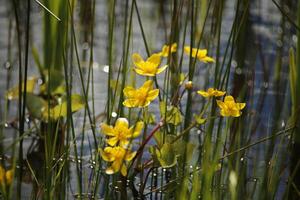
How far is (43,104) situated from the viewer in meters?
2.23

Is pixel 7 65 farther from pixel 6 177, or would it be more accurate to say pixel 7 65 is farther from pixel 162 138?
pixel 6 177

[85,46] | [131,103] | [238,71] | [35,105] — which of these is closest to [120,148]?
[131,103]

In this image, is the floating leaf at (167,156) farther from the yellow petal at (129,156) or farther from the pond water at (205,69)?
the pond water at (205,69)

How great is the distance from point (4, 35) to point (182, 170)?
186 cm

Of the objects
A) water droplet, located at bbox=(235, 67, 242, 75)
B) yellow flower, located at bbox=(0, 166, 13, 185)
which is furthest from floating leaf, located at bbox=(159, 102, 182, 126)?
water droplet, located at bbox=(235, 67, 242, 75)

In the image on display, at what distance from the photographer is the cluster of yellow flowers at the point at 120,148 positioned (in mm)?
1433

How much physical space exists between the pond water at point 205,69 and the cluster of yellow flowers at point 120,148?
496 millimetres

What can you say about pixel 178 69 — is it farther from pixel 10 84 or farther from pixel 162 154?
pixel 10 84

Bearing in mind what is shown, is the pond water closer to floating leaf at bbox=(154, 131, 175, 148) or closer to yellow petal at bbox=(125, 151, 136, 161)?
floating leaf at bbox=(154, 131, 175, 148)

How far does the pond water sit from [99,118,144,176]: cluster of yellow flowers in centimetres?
50

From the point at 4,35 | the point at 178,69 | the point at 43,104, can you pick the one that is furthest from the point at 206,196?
the point at 4,35

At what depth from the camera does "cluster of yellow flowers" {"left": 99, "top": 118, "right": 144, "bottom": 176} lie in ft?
4.70

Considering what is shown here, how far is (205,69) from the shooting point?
3.02 metres

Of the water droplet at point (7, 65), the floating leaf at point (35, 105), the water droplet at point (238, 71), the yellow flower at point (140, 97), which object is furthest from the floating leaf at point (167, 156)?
the water droplet at point (7, 65)
